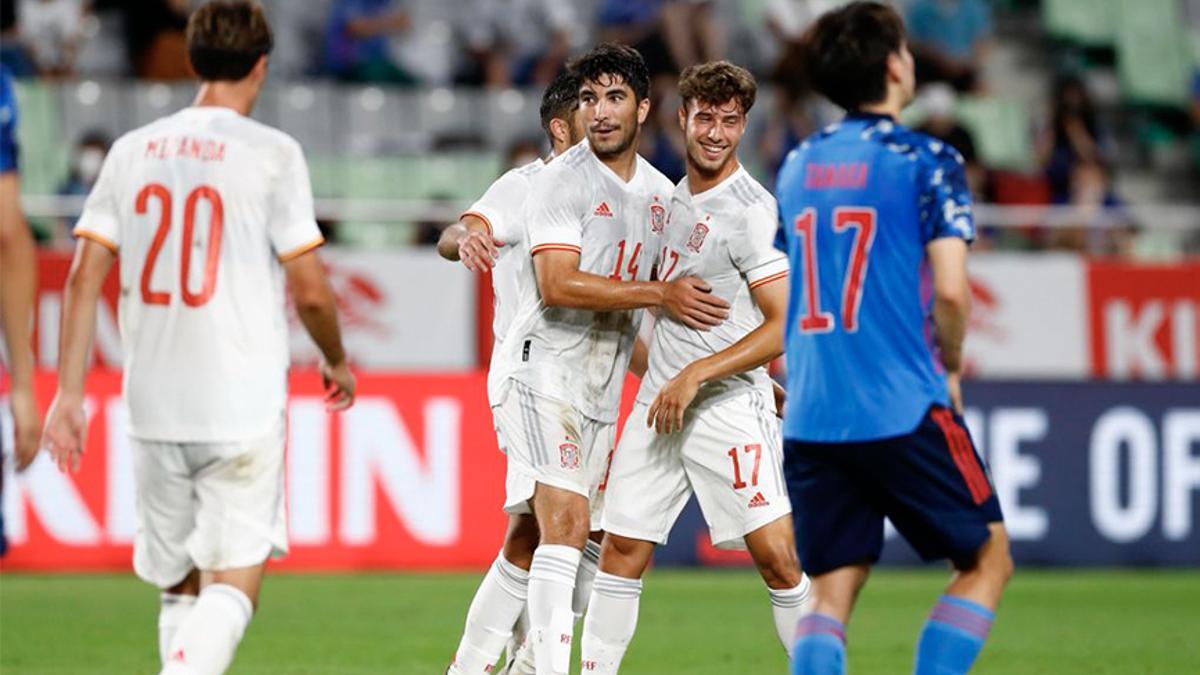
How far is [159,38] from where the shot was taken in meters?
17.3

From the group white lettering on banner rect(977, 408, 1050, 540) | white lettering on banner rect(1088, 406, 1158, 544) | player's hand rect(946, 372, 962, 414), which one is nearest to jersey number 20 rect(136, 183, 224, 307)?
player's hand rect(946, 372, 962, 414)

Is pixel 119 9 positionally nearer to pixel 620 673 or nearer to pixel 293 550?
pixel 293 550

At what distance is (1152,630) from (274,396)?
21.5 feet

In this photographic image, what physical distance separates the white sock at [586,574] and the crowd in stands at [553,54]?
29.8ft

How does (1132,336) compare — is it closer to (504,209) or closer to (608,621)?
(504,209)

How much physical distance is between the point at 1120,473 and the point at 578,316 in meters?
8.39

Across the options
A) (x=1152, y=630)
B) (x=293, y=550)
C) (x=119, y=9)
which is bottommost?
(x=293, y=550)

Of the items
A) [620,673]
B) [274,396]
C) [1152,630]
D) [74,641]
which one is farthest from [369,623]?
[274,396]

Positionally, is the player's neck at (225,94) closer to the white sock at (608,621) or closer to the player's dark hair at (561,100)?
the player's dark hair at (561,100)

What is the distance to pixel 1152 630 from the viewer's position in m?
11.0

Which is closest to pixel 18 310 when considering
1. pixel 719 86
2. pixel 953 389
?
pixel 719 86

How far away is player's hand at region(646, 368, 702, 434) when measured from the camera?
6.96 m

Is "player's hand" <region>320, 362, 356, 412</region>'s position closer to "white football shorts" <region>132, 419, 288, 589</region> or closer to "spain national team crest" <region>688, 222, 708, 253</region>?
"white football shorts" <region>132, 419, 288, 589</region>

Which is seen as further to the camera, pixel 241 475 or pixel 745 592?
pixel 745 592
